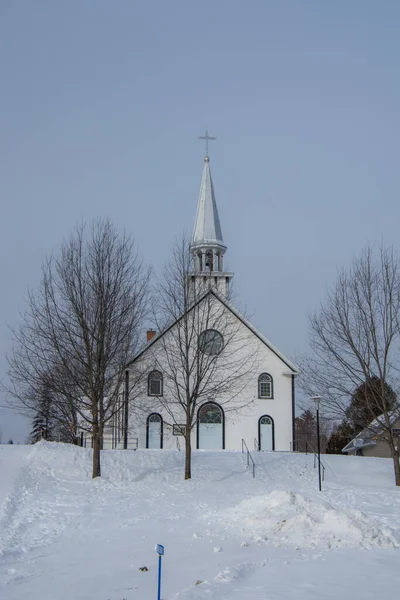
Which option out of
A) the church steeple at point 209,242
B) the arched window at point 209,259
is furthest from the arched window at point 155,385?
the arched window at point 209,259

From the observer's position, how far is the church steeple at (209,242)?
37.4 meters

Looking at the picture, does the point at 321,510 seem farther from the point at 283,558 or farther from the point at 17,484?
the point at 17,484

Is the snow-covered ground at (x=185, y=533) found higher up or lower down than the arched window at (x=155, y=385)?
lower down

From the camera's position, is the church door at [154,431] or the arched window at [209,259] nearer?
the church door at [154,431]

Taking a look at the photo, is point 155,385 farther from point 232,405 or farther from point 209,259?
point 209,259

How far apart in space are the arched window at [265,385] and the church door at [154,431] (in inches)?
213

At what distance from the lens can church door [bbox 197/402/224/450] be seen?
32.8m

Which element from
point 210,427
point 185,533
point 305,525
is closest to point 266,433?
point 210,427

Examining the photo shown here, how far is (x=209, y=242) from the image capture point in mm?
37812

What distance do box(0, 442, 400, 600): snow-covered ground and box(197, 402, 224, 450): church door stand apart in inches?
304

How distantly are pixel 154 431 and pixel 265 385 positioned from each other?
6.16 m

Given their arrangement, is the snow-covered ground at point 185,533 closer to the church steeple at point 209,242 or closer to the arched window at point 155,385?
the arched window at point 155,385

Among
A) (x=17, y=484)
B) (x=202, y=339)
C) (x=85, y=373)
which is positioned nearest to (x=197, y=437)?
(x=202, y=339)

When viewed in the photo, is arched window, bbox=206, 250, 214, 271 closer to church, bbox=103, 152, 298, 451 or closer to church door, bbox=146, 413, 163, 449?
church, bbox=103, 152, 298, 451
